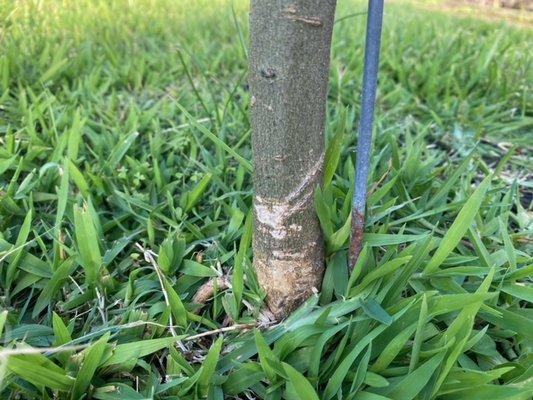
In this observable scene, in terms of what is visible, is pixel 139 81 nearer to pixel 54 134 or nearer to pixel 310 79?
pixel 54 134

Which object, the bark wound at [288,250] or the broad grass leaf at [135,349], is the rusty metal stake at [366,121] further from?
the broad grass leaf at [135,349]

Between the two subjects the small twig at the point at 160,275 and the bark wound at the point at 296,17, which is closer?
the bark wound at the point at 296,17

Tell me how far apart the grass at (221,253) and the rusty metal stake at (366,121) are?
0.10 ft

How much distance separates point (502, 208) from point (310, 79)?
2.00ft

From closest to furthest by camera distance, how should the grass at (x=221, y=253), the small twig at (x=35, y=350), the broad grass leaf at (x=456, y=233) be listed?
the small twig at (x=35, y=350) → the grass at (x=221, y=253) → the broad grass leaf at (x=456, y=233)

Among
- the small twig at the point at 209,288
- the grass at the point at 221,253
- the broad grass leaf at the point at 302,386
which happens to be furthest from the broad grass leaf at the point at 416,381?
the small twig at the point at 209,288

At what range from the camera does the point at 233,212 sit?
3.59 ft

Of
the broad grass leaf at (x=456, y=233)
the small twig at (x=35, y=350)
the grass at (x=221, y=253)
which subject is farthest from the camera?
the broad grass leaf at (x=456, y=233)

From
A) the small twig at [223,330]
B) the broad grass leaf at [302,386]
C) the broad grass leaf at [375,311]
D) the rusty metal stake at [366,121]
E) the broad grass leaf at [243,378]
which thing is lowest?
the broad grass leaf at [243,378]

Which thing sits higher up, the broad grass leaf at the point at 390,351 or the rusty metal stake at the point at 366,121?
the rusty metal stake at the point at 366,121

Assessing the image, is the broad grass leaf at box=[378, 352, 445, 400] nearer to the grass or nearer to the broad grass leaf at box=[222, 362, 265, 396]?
the grass

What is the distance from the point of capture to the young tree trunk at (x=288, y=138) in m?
0.74

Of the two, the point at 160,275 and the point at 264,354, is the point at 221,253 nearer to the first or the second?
the point at 160,275

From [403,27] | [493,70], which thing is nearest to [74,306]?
[493,70]
